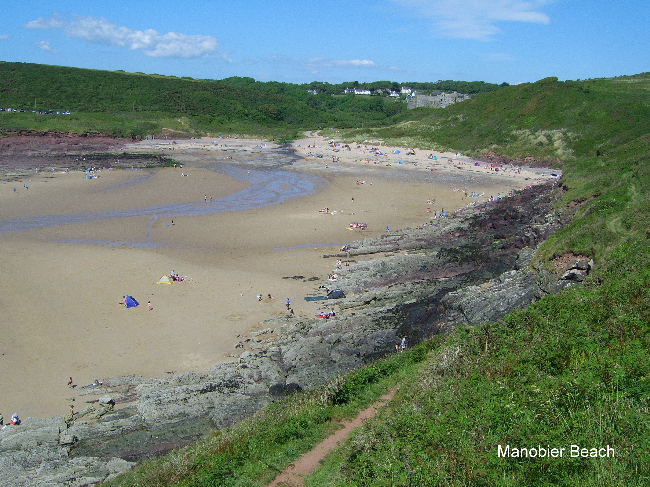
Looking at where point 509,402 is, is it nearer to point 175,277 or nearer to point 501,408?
point 501,408

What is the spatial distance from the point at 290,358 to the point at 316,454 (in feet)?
21.7

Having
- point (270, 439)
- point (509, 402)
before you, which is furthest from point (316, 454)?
point (509, 402)

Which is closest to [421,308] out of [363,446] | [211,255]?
[363,446]

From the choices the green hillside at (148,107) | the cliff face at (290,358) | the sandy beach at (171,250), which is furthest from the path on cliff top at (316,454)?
the green hillside at (148,107)

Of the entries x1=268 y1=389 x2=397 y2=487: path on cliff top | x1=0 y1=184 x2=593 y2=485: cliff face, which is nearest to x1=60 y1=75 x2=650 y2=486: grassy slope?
x1=268 y1=389 x2=397 y2=487: path on cliff top

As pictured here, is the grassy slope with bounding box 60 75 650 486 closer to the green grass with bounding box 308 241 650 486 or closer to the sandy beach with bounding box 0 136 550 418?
the green grass with bounding box 308 241 650 486

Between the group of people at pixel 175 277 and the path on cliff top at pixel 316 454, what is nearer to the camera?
the path on cliff top at pixel 316 454

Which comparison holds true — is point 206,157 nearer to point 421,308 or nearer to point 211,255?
point 211,255

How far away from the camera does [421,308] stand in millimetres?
17547

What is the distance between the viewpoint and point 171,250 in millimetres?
27500

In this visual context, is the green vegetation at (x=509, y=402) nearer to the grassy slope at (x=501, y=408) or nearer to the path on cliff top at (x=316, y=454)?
the grassy slope at (x=501, y=408)

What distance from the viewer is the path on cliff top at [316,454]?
8.29 metres

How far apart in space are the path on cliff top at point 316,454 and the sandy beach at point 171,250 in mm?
7326

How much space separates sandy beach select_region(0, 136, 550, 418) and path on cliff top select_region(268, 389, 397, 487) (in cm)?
733
